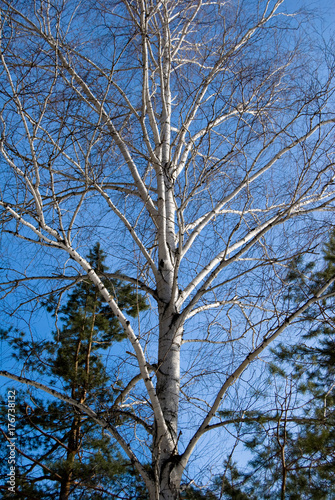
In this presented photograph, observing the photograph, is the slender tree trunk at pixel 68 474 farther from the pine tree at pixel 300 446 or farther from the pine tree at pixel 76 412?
the pine tree at pixel 300 446

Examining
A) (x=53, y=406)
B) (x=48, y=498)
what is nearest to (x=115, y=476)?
(x=48, y=498)

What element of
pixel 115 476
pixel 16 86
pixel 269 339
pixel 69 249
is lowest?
pixel 115 476

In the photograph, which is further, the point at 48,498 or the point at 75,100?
the point at 48,498

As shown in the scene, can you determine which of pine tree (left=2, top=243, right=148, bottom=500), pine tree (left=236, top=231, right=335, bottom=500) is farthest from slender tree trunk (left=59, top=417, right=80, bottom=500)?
pine tree (left=236, top=231, right=335, bottom=500)

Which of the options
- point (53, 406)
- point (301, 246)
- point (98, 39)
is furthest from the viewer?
point (53, 406)

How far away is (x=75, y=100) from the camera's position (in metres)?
3.19

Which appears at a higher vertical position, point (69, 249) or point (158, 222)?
point (158, 222)

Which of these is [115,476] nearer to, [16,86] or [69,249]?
[69,249]

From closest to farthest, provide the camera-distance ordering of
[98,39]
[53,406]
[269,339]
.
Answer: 1. [269,339]
2. [98,39]
3. [53,406]

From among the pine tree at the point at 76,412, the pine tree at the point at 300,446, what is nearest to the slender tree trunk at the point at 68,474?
the pine tree at the point at 76,412

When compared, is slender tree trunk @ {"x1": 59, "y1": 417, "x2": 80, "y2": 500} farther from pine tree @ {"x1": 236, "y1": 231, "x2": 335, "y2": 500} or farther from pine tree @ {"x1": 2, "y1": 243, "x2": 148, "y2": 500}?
pine tree @ {"x1": 236, "y1": 231, "x2": 335, "y2": 500}

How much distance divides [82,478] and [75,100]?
3.47m

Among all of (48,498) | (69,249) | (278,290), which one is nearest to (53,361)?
(48,498)

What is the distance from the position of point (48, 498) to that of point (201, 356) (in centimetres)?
239
